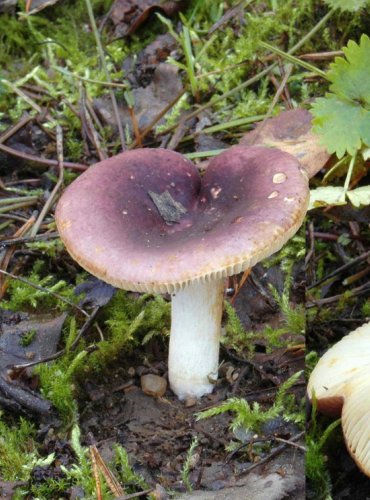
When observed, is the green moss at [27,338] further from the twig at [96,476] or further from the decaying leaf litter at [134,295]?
the twig at [96,476]


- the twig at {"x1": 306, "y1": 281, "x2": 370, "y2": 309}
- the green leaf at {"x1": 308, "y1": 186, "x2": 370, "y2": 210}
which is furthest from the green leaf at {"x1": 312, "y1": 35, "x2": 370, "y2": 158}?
the twig at {"x1": 306, "y1": 281, "x2": 370, "y2": 309}

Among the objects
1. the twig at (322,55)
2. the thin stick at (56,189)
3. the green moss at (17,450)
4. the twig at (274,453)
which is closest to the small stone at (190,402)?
the twig at (274,453)

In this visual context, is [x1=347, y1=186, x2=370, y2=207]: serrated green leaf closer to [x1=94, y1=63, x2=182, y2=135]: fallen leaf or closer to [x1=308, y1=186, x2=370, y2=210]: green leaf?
[x1=308, y1=186, x2=370, y2=210]: green leaf

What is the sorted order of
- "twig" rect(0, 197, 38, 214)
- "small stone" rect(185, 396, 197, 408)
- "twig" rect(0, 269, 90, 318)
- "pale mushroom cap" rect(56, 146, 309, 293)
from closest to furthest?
"pale mushroom cap" rect(56, 146, 309, 293) < "small stone" rect(185, 396, 197, 408) < "twig" rect(0, 269, 90, 318) < "twig" rect(0, 197, 38, 214)

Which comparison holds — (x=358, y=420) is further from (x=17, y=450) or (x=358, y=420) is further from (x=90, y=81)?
(x=90, y=81)

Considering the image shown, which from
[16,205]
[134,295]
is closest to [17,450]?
[134,295]
